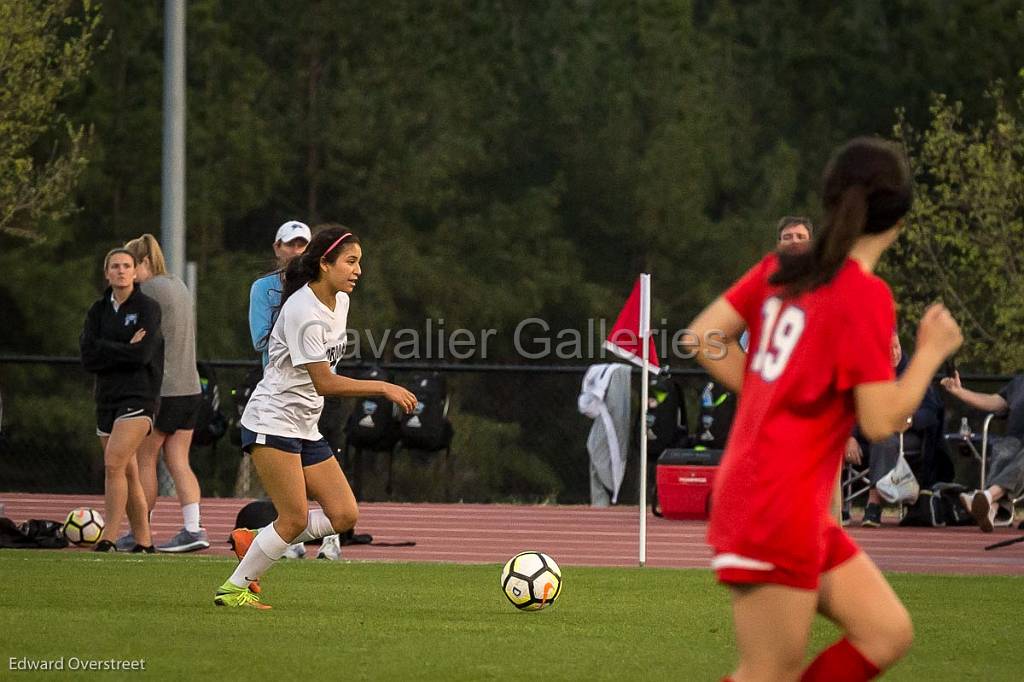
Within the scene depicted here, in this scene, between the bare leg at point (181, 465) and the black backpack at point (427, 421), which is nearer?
the bare leg at point (181, 465)

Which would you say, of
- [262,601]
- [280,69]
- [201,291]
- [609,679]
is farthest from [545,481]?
[609,679]

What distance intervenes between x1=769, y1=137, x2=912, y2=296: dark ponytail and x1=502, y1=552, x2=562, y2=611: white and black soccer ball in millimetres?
4613

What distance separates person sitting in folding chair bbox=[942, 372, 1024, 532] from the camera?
14.0m

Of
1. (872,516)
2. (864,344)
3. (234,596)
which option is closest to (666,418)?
(872,516)

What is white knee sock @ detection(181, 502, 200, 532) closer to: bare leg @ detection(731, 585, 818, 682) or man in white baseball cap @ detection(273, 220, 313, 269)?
man in white baseball cap @ detection(273, 220, 313, 269)

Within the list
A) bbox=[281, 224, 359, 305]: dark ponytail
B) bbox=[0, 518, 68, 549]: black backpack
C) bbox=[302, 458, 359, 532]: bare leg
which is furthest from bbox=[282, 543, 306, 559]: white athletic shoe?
bbox=[281, 224, 359, 305]: dark ponytail

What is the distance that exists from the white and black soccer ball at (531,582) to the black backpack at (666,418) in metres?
8.54

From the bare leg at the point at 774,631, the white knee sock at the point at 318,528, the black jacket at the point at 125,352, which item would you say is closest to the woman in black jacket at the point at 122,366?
the black jacket at the point at 125,352

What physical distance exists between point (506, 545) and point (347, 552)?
1.63m

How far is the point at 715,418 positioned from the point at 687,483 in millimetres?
2417

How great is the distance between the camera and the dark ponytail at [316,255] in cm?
818

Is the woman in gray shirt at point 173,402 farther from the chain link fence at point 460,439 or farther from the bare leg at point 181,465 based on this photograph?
the chain link fence at point 460,439

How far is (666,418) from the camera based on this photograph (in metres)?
17.4

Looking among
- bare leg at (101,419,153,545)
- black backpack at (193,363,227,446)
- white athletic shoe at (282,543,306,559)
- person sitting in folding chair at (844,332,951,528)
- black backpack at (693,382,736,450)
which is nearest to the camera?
bare leg at (101,419,153,545)
